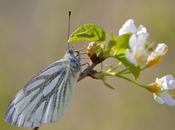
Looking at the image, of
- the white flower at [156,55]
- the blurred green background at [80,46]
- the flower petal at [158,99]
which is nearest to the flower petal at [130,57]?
the white flower at [156,55]

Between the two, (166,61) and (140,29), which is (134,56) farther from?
(166,61)

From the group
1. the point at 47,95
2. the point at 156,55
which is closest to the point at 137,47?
the point at 156,55

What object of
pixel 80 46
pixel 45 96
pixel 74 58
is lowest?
pixel 80 46

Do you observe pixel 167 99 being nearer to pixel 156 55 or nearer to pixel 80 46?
pixel 156 55

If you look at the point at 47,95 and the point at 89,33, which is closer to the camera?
the point at 89,33

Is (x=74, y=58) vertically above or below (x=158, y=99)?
above

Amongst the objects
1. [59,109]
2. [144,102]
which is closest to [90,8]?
[144,102]

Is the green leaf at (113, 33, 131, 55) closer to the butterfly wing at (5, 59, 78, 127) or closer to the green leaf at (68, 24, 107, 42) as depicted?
the green leaf at (68, 24, 107, 42)
